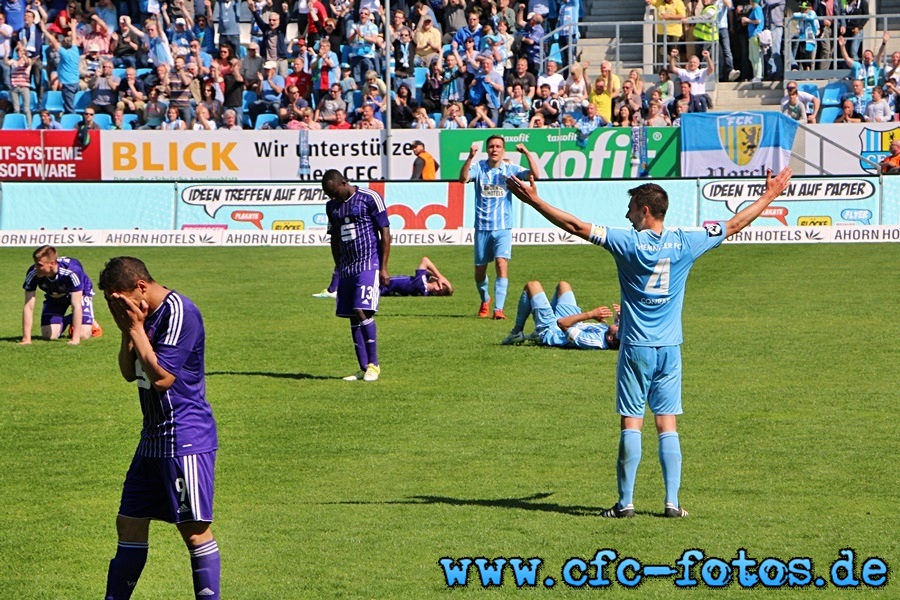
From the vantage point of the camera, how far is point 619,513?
915 cm

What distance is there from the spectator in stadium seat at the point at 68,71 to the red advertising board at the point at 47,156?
7.07 ft

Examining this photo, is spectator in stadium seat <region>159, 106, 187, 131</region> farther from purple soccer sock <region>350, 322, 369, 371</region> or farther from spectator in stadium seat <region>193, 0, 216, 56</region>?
purple soccer sock <region>350, 322, 369, 371</region>

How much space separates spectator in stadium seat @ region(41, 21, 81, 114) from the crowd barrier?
8.03 m

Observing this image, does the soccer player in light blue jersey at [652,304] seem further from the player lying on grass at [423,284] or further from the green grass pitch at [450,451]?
the player lying on grass at [423,284]

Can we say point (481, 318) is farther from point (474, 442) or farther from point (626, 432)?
point (626, 432)

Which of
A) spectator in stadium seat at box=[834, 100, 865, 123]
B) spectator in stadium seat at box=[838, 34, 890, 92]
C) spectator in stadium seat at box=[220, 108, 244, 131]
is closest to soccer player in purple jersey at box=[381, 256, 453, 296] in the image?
spectator in stadium seat at box=[220, 108, 244, 131]

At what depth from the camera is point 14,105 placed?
36406mm

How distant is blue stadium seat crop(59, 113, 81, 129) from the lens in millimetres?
35938

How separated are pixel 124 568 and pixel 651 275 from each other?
3.69m

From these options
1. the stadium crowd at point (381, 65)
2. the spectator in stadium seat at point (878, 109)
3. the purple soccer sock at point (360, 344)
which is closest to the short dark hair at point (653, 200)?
the purple soccer sock at point (360, 344)

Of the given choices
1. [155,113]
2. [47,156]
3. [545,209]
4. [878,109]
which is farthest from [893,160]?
[545,209]

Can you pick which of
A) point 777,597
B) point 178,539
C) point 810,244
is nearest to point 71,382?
point 178,539

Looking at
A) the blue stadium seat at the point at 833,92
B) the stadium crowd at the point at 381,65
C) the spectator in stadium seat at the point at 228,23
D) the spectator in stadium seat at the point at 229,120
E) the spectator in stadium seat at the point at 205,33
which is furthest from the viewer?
the spectator in stadium seat at the point at 205,33

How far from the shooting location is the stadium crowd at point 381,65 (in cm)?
3359
